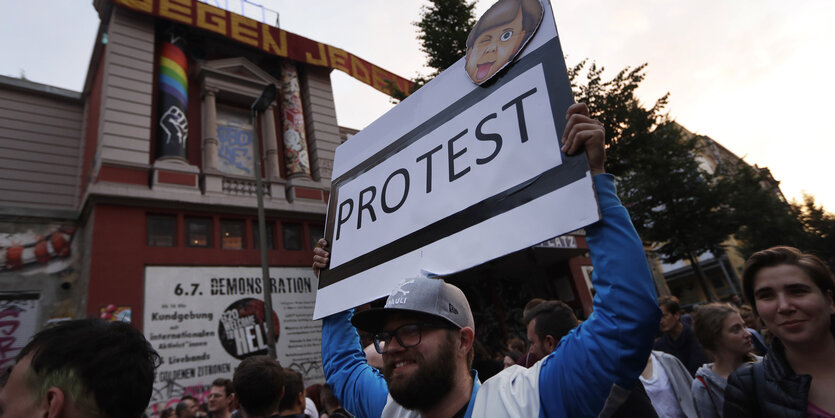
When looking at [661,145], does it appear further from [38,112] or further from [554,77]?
[38,112]

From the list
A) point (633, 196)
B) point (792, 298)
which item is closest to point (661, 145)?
point (633, 196)

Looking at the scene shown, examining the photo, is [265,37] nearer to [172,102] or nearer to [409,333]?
[172,102]

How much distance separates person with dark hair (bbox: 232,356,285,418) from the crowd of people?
953mm

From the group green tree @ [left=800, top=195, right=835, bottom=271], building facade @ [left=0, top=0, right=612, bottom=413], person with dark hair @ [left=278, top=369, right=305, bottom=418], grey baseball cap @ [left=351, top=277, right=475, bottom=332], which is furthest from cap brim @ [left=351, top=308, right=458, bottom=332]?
green tree @ [left=800, top=195, right=835, bottom=271]

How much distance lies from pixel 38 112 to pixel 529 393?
1862 centimetres

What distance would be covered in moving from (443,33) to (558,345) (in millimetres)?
11630

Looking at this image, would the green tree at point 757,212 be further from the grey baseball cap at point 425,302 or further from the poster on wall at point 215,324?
the grey baseball cap at point 425,302

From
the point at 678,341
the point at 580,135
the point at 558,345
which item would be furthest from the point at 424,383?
the point at 678,341

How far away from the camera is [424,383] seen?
4.97 ft

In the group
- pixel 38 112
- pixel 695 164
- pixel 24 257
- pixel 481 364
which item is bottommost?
pixel 481 364

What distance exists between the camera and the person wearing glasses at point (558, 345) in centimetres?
120

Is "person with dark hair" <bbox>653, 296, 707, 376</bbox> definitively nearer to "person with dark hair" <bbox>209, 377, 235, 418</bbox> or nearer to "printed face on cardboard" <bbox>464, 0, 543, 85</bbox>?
"printed face on cardboard" <bbox>464, 0, 543, 85</bbox>

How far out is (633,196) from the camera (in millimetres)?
15148

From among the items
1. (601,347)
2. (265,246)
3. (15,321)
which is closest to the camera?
(601,347)
